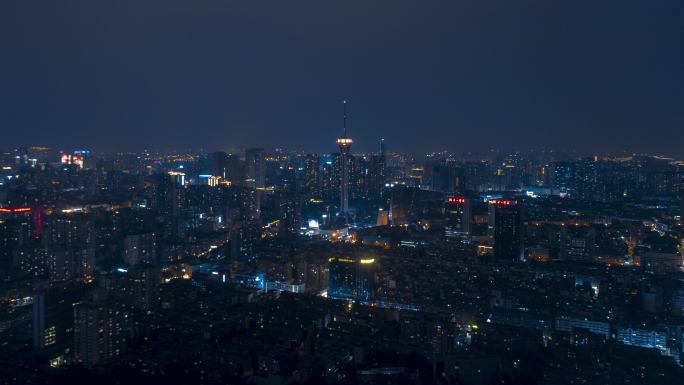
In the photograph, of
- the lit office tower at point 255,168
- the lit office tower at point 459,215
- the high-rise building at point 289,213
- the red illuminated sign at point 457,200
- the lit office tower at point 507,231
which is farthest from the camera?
the lit office tower at point 255,168

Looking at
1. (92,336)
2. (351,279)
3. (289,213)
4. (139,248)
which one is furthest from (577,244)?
(92,336)

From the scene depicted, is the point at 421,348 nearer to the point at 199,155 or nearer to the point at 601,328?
the point at 601,328

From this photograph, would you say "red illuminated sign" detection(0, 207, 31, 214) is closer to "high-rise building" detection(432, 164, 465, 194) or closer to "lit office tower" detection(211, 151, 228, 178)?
"lit office tower" detection(211, 151, 228, 178)

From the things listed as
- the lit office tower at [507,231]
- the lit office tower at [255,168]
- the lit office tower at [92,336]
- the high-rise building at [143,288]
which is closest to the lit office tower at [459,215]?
the lit office tower at [507,231]

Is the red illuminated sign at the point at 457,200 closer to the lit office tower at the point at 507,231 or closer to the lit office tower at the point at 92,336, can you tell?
the lit office tower at the point at 507,231

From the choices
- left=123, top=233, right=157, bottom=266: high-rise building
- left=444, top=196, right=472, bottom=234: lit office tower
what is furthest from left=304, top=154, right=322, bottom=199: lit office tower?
left=123, top=233, right=157, bottom=266: high-rise building

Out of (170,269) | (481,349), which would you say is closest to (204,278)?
(170,269)

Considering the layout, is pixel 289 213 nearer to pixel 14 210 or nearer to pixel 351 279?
pixel 351 279
